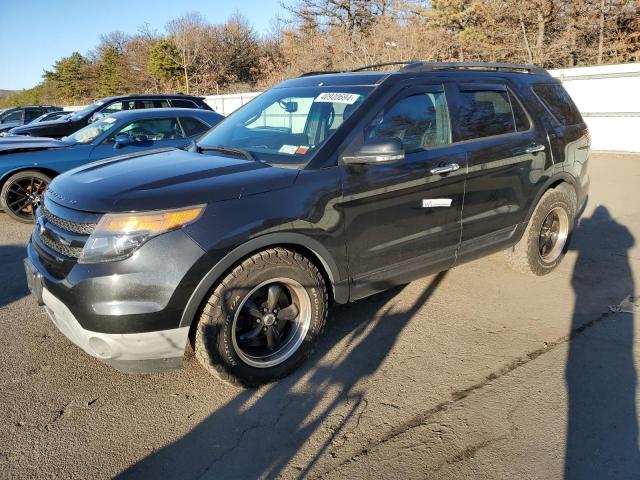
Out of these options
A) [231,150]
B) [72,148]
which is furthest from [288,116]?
[72,148]

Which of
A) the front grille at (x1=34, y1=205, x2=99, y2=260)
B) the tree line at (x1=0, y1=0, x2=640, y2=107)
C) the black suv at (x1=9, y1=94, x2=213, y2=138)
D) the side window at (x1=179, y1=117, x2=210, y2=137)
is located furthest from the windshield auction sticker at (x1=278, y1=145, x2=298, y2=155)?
the tree line at (x1=0, y1=0, x2=640, y2=107)

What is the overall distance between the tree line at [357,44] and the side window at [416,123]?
60.4ft

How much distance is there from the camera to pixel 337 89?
3.70 metres

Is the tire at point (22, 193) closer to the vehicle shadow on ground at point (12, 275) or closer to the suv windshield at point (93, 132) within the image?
the suv windshield at point (93, 132)

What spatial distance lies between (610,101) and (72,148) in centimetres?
1359

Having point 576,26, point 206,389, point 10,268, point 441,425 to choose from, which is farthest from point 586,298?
point 576,26

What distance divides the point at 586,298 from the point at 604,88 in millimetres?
11989

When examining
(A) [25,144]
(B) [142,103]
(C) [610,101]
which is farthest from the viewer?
(C) [610,101]

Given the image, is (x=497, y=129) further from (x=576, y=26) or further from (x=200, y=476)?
(x=576, y=26)

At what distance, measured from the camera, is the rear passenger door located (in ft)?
12.9

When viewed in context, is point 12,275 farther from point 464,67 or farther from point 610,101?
point 610,101

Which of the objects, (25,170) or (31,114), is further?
(31,114)

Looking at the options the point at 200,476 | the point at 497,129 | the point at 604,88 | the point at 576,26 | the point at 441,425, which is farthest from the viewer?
the point at 576,26

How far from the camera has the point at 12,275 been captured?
16.4 feet
